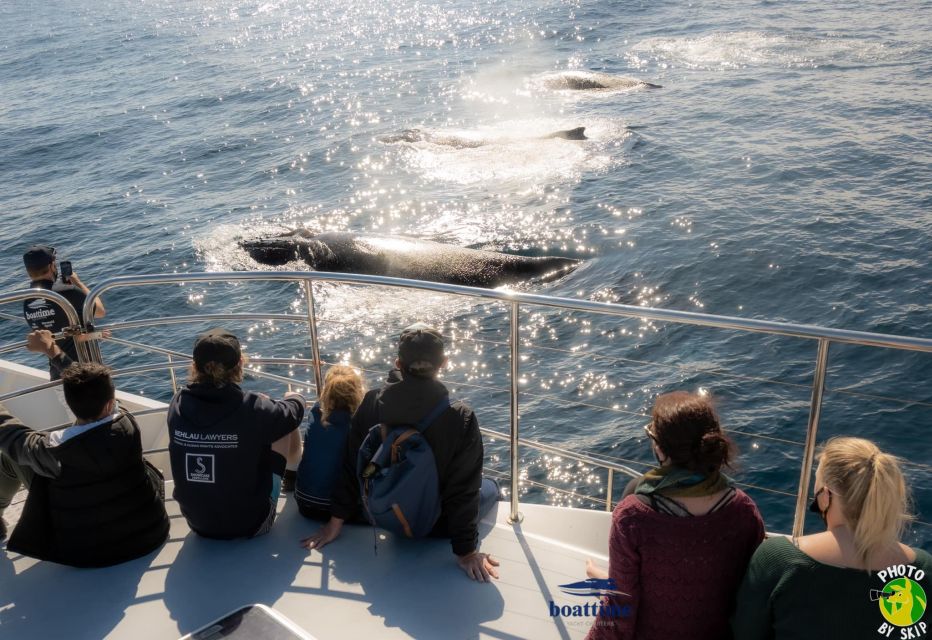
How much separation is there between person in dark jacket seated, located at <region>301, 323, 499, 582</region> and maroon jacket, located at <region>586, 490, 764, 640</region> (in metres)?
1.20

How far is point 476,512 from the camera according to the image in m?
4.57

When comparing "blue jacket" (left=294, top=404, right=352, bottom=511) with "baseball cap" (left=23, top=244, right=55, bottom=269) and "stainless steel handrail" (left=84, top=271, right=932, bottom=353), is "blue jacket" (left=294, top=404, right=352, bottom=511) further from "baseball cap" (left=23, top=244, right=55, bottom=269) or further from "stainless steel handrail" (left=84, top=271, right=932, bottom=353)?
"baseball cap" (left=23, top=244, right=55, bottom=269)

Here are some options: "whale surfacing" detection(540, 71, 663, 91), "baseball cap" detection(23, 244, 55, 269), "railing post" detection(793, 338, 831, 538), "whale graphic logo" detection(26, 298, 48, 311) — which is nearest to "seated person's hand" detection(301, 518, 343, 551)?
"railing post" detection(793, 338, 831, 538)

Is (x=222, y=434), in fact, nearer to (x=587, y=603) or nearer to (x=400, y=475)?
(x=400, y=475)

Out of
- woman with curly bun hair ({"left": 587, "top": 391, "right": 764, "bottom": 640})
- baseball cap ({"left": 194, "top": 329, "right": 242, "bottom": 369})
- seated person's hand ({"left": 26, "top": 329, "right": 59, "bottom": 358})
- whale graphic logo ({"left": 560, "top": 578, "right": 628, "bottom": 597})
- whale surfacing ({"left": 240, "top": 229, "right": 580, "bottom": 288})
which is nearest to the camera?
woman with curly bun hair ({"left": 587, "top": 391, "right": 764, "bottom": 640})

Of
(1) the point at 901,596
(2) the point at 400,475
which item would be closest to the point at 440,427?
(2) the point at 400,475

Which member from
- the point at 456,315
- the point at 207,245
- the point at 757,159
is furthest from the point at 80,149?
the point at 757,159

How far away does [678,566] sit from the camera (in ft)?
11.1

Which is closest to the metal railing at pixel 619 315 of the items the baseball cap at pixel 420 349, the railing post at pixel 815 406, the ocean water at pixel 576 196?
the railing post at pixel 815 406

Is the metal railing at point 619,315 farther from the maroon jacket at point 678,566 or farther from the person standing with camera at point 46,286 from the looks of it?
the person standing with camera at point 46,286

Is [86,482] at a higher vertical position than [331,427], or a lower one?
lower

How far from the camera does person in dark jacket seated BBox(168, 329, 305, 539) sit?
15.5 ft

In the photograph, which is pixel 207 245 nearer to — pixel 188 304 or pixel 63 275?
pixel 188 304

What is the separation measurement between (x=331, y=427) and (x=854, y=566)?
2998mm
